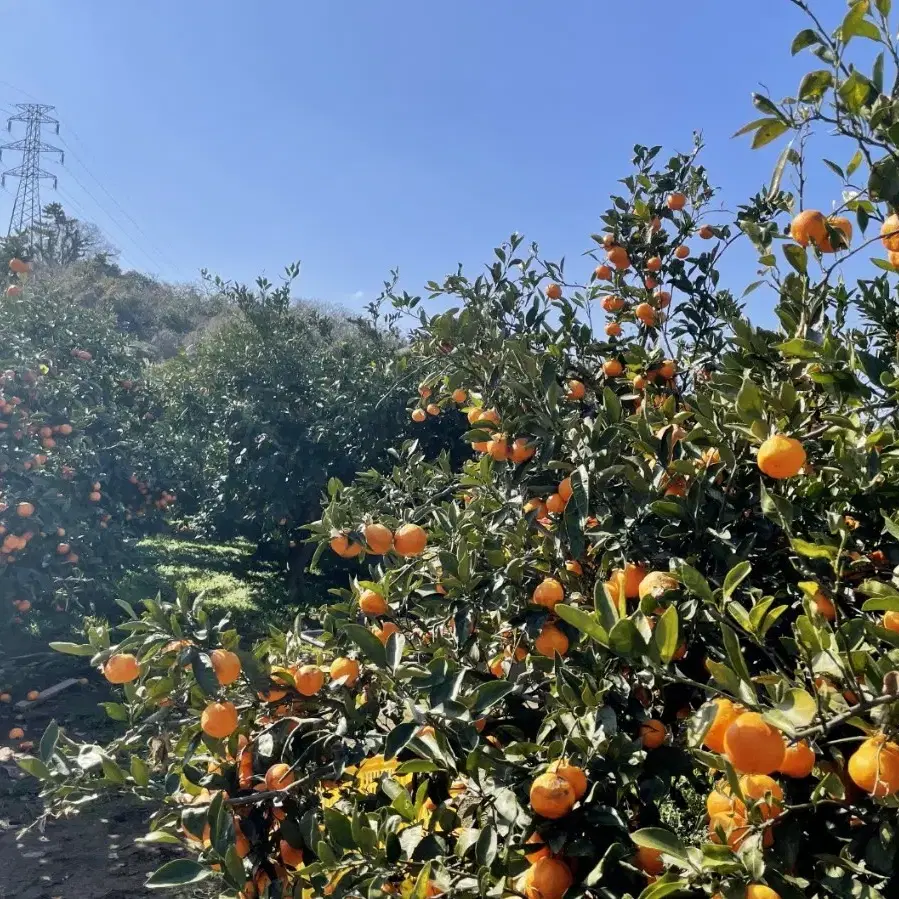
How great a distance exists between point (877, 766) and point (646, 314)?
1993 mm

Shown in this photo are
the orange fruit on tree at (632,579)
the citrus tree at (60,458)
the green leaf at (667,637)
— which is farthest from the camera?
the citrus tree at (60,458)

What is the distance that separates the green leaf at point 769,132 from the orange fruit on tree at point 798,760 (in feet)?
3.21

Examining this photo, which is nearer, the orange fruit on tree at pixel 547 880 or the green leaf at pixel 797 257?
the orange fruit on tree at pixel 547 880

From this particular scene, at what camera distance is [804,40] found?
1.17 m

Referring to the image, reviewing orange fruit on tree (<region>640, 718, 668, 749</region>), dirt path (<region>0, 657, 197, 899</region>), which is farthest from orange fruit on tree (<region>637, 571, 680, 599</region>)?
dirt path (<region>0, 657, 197, 899</region>)

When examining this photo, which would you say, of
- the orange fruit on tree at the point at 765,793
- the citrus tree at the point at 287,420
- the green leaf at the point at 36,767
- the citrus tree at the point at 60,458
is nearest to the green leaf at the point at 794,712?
the orange fruit on tree at the point at 765,793

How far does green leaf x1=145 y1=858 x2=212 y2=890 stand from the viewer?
1.09m

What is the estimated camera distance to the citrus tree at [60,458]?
473 centimetres

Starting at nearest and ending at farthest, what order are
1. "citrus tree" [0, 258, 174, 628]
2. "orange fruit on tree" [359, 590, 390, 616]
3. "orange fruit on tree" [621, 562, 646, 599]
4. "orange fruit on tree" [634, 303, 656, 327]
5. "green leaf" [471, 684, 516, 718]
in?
"green leaf" [471, 684, 516, 718], "orange fruit on tree" [621, 562, 646, 599], "orange fruit on tree" [359, 590, 390, 616], "orange fruit on tree" [634, 303, 656, 327], "citrus tree" [0, 258, 174, 628]

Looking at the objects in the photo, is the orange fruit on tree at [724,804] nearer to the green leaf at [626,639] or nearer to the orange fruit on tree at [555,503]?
the green leaf at [626,639]

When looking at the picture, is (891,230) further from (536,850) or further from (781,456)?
(536,850)

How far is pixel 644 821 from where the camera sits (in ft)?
3.81

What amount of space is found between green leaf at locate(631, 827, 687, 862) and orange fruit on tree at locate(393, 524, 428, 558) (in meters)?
0.93

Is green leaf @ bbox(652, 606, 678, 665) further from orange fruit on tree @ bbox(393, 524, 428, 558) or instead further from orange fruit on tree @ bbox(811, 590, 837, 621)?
orange fruit on tree @ bbox(393, 524, 428, 558)
